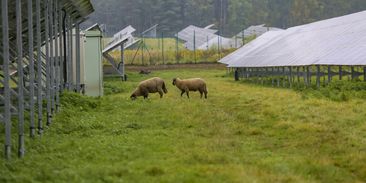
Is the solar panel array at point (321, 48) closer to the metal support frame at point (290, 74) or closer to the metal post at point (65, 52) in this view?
the metal support frame at point (290, 74)

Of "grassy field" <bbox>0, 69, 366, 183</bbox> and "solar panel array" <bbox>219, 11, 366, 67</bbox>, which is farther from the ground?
"solar panel array" <bbox>219, 11, 366, 67</bbox>

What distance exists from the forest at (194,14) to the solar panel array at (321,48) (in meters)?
46.4

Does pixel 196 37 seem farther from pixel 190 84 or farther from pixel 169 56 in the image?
pixel 190 84

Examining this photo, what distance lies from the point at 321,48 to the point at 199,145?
46.9 feet

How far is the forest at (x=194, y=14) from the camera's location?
78.8m

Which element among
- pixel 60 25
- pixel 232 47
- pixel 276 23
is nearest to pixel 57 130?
pixel 60 25

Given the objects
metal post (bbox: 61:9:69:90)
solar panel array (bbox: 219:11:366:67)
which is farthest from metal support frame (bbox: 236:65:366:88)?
metal post (bbox: 61:9:69:90)

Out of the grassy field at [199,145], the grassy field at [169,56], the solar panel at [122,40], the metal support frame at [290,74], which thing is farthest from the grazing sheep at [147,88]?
the grassy field at [169,56]

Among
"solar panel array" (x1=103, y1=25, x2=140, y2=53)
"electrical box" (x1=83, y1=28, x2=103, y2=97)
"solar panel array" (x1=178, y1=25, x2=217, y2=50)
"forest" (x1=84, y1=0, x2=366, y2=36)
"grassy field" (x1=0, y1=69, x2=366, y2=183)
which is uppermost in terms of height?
"forest" (x1=84, y1=0, x2=366, y2=36)

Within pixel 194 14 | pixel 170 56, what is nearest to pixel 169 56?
pixel 170 56

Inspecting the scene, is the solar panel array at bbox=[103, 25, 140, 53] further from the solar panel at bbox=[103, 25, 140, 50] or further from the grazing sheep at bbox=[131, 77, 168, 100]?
the grazing sheep at bbox=[131, 77, 168, 100]

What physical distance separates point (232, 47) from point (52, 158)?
49.5 meters

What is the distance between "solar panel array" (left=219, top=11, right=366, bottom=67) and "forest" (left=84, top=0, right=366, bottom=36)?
46.4m

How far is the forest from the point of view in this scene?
78750 millimetres
